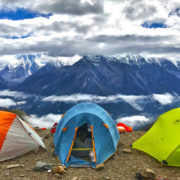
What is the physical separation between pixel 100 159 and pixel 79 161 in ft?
4.88

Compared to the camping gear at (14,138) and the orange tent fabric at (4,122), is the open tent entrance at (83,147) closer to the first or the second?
the camping gear at (14,138)

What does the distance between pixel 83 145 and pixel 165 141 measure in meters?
6.12

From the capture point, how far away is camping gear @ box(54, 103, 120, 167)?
15.2 meters

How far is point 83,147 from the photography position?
16203 millimetres

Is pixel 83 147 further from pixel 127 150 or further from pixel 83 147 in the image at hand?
pixel 127 150

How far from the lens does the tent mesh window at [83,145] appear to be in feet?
51.7

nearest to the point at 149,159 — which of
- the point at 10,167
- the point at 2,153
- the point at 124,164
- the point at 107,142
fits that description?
the point at 124,164

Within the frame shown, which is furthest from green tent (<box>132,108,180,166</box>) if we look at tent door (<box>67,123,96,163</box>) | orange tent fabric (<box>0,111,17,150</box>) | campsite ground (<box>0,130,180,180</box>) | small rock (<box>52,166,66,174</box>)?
orange tent fabric (<box>0,111,17,150</box>)

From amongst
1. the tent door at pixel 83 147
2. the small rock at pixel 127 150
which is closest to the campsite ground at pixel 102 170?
the small rock at pixel 127 150

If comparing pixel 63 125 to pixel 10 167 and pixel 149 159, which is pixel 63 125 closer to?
pixel 10 167

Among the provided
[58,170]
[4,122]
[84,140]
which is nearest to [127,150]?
[84,140]

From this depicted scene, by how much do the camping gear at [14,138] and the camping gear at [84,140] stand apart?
2.23 m

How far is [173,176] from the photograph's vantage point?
1232cm

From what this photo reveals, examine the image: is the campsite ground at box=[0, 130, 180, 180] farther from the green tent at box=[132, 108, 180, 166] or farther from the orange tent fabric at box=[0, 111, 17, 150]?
the orange tent fabric at box=[0, 111, 17, 150]
